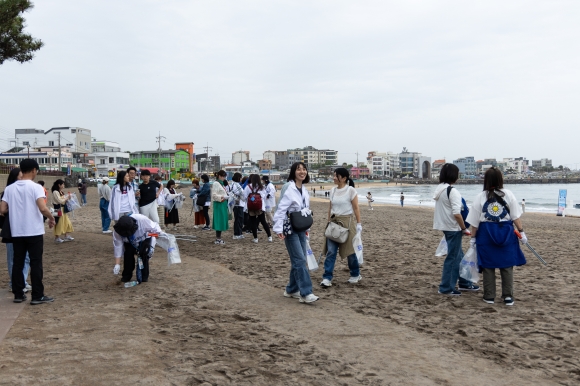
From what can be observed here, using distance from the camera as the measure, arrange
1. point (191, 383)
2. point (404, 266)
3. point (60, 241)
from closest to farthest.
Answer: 1. point (191, 383)
2. point (404, 266)
3. point (60, 241)

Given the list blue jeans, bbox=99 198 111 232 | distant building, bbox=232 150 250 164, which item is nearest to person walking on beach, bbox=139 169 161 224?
blue jeans, bbox=99 198 111 232

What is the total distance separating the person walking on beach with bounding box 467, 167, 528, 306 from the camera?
17.2ft

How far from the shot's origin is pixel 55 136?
84312 mm

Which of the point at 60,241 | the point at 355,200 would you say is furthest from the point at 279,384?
the point at 60,241

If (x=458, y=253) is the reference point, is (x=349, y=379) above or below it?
below

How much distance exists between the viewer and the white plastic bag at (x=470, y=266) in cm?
568

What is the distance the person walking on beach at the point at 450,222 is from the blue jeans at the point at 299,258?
5.67ft

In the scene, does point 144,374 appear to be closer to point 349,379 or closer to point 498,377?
point 349,379

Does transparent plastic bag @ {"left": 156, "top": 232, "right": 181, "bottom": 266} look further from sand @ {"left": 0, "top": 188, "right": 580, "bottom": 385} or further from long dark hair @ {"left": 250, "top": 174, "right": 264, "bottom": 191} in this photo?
long dark hair @ {"left": 250, "top": 174, "right": 264, "bottom": 191}

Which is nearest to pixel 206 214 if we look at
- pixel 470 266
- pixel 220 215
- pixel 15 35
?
pixel 220 215

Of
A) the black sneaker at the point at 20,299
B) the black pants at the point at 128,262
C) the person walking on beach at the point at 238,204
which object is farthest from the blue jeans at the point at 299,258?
the person walking on beach at the point at 238,204

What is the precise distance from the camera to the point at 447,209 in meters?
5.70

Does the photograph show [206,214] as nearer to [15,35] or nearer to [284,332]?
[15,35]

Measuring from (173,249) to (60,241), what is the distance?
18.1 ft
